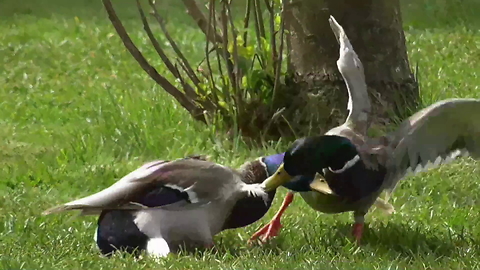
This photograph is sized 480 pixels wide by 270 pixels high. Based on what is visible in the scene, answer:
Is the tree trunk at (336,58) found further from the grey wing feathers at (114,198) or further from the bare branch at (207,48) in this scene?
the grey wing feathers at (114,198)

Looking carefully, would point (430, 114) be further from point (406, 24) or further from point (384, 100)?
point (406, 24)

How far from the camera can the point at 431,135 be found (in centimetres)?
420

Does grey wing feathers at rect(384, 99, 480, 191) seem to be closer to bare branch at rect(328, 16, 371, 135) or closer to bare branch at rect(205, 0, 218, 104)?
bare branch at rect(328, 16, 371, 135)

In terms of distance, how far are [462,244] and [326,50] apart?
7.00 ft

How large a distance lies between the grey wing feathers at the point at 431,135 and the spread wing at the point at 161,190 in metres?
0.84

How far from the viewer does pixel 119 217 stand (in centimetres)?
369

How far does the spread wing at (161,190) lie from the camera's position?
364cm

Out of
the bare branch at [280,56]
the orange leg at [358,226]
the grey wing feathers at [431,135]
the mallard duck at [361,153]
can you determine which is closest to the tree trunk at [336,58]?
the bare branch at [280,56]

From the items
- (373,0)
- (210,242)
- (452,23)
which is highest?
(373,0)

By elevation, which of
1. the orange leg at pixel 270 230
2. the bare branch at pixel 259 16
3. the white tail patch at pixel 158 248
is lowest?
the orange leg at pixel 270 230

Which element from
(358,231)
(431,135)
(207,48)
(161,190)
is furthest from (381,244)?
(207,48)

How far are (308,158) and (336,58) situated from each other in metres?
2.32

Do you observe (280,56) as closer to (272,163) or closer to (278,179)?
(272,163)

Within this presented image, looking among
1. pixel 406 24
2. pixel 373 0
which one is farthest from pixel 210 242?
pixel 406 24
